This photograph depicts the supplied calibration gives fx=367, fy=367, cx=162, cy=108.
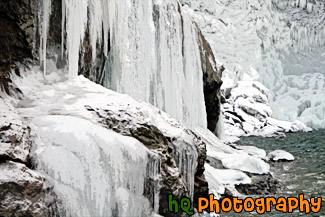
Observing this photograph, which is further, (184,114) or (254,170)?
(184,114)

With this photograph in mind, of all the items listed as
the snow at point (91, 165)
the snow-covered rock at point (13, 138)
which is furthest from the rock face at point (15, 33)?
the snow at point (91, 165)

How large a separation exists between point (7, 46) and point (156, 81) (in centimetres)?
588

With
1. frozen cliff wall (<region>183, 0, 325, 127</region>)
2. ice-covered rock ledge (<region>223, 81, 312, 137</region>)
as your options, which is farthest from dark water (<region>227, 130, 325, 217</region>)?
frozen cliff wall (<region>183, 0, 325, 127</region>)

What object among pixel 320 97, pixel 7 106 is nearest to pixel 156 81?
pixel 7 106

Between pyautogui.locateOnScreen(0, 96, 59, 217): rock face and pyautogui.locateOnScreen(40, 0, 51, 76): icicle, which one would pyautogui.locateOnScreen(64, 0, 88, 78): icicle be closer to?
pyautogui.locateOnScreen(40, 0, 51, 76): icicle

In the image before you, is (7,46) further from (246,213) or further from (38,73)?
(246,213)

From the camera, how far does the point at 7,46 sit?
4914 mm

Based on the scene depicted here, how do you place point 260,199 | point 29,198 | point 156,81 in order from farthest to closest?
point 156,81 → point 260,199 → point 29,198

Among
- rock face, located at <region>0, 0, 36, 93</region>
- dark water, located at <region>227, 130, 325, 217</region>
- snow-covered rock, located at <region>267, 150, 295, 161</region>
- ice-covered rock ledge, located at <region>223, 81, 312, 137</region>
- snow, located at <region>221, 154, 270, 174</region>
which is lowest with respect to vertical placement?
ice-covered rock ledge, located at <region>223, 81, 312, 137</region>

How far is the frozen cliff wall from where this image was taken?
1560 inches

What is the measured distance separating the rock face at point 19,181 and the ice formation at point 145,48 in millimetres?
2216

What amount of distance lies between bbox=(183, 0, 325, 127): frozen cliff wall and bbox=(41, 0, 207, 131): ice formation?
25.8 metres

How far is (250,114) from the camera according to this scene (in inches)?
1265

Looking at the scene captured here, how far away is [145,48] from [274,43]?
36.0 metres
